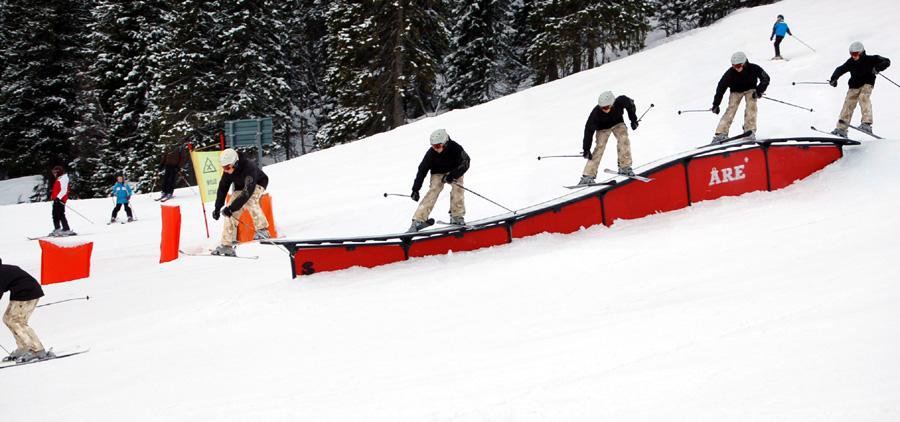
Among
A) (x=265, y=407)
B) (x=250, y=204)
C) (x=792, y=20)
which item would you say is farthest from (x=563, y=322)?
(x=792, y=20)

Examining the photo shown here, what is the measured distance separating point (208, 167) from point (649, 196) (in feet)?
32.4

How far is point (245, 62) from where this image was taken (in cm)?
3109

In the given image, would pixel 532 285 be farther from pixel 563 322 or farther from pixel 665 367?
pixel 665 367

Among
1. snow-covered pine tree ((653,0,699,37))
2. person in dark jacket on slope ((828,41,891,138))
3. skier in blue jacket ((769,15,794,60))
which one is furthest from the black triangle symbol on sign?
snow-covered pine tree ((653,0,699,37))

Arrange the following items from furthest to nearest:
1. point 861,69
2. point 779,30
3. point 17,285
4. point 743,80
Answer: point 779,30 < point 861,69 < point 743,80 < point 17,285

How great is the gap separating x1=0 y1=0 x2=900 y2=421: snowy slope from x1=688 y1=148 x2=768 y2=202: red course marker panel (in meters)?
0.23

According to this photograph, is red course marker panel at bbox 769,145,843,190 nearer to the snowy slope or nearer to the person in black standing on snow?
the snowy slope

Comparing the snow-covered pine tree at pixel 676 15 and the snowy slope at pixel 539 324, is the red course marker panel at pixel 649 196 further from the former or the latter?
the snow-covered pine tree at pixel 676 15

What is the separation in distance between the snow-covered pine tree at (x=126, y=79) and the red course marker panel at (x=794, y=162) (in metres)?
28.5

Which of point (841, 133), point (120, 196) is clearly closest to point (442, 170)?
point (841, 133)

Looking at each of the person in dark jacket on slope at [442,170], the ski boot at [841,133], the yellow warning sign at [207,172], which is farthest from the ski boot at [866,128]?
the yellow warning sign at [207,172]

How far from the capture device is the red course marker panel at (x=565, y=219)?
31.7ft

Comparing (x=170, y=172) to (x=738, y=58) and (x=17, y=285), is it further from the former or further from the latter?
(x=738, y=58)

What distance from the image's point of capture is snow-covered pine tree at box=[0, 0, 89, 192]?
39250 mm
